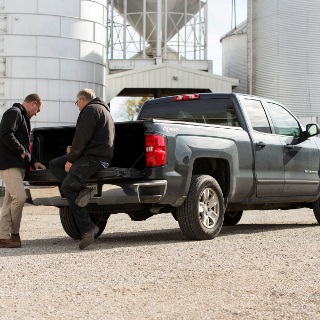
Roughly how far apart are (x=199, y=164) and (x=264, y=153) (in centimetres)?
128

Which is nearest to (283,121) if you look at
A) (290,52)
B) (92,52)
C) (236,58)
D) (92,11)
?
(92,11)

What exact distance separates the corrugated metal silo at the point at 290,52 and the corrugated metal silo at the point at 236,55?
146 cm

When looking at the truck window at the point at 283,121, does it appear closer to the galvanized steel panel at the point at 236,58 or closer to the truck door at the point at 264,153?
the truck door at the point at 264,153

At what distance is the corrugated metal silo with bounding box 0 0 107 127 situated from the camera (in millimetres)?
26281

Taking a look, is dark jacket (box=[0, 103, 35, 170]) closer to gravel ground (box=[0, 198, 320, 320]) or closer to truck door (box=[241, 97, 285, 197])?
gravel ground (box=[0, 198, 320, 320])

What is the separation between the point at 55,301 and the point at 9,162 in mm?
4288

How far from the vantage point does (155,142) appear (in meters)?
9.97

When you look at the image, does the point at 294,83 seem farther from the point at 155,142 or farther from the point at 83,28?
the point at 155,142

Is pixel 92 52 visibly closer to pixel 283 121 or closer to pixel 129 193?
pixel 283 121

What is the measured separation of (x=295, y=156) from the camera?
12.7 meters

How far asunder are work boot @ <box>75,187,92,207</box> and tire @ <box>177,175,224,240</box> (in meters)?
1.26

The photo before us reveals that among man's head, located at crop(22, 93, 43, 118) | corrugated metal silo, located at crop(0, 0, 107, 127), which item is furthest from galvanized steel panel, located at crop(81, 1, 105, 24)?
man's head, located at crop(22, 93, 43, 118)

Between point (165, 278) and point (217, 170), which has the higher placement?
point (217, 170)

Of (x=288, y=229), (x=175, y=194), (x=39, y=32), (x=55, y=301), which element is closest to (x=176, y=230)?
(x=288, y=229)
